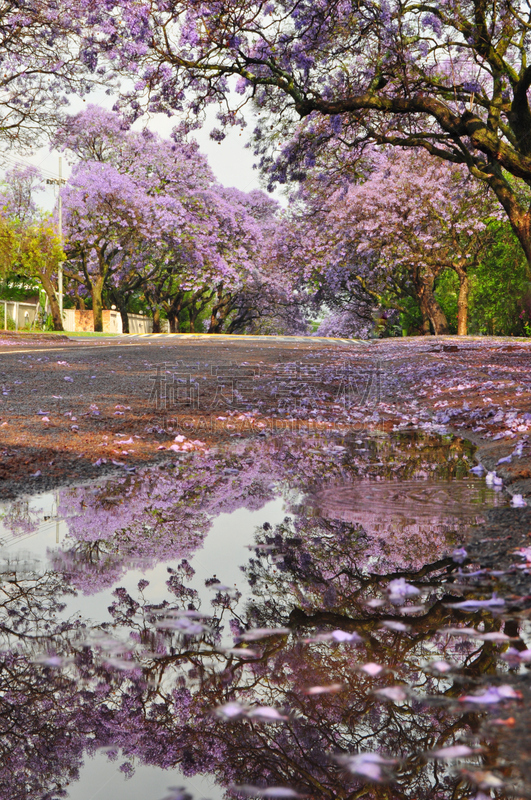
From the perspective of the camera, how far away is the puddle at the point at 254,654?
5.03 ft

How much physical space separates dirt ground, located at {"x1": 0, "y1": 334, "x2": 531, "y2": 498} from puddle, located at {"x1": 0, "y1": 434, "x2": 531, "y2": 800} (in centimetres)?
115

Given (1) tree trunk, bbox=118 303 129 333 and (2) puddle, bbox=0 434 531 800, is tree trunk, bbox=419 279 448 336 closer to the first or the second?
(1) tree trunk, bbox=118 303 129 333

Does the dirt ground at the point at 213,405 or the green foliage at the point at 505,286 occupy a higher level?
the green foliage at the point at 505,286

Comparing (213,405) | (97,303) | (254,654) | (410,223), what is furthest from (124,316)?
(254,654)

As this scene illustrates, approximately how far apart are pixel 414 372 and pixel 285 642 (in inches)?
409

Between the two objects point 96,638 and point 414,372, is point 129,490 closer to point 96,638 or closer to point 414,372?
point 96,638

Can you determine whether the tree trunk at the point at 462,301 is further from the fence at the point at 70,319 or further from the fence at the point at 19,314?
the fence at the point at 19,314

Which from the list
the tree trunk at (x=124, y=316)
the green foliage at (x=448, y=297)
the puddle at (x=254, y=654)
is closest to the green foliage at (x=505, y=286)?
the green foliage at (x=448, y=297)

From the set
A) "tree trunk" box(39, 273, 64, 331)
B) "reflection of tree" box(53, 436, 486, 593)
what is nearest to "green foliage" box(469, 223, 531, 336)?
"tree trunk" box(39, 273, 64, 331)

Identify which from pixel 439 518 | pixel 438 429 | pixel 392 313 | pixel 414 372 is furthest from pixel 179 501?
pixel 392 313

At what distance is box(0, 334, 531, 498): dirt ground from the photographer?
4.91 metres

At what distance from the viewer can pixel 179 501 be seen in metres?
3.91

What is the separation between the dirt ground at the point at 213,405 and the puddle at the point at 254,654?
1.15m

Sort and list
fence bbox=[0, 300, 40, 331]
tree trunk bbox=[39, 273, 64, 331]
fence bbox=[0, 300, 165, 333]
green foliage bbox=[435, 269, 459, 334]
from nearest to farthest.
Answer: tree trunk bbox=[39, 273, 64, 331] → fence bbox=[0, 300, 40, 331] → fence bbox=[0, 300, 165, 333] → green foliage bbox=[435, 269, 459, 334]
